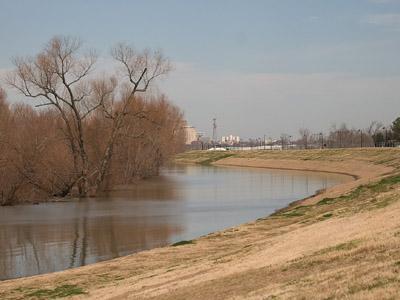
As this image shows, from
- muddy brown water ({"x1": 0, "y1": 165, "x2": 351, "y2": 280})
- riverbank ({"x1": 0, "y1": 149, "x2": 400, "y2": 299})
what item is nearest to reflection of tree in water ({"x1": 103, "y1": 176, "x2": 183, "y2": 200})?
muddy brown water ({"x1": 0, "y1": 165, "x2": 351, "y2": 280})

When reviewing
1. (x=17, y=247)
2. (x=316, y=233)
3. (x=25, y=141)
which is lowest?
(x=17, y=247)

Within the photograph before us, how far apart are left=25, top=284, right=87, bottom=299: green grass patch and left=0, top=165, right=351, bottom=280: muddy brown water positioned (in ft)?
14.1

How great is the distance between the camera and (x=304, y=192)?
47.6 m

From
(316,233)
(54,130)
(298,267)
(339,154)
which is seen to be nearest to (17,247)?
(316,233)

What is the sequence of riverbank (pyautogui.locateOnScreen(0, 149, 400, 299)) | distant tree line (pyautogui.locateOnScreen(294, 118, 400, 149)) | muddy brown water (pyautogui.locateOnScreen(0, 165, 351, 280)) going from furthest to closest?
distant tree line (pyautogui.locateOnScreen(294, 118, 400, 149)) < muddy brown water (pyautogui.locateOnScreen(0, 165, 351, 280)) < riverbank (pyautogui.locateOnScreen(0, 149, 400, 299))

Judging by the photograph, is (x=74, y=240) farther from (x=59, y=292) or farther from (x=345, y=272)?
(x=345, y=272)

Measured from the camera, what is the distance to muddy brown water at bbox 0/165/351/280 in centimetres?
2250

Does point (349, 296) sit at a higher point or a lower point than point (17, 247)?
higher

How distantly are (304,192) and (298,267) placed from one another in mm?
36426

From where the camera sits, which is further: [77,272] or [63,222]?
[63,222]

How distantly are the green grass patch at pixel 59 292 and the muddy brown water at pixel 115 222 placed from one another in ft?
14.1

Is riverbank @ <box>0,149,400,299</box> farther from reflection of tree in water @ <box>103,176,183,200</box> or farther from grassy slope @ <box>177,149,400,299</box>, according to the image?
reflection of tree in water @ <box>103,176,183,200</box>

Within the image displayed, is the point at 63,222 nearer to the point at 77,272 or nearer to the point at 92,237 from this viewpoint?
the point at 92,237

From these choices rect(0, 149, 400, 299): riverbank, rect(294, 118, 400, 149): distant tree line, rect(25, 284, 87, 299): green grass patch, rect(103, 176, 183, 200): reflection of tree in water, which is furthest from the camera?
rect(294, 118, 400, 149): distant tree line
